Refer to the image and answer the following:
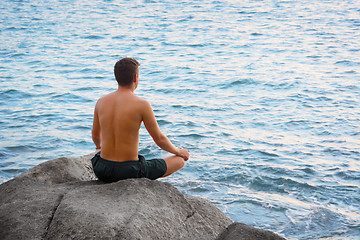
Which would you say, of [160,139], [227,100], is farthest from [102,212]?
[227,100]

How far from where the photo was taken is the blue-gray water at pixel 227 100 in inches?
279

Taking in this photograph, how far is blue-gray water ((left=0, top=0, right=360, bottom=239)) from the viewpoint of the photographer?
707 cm

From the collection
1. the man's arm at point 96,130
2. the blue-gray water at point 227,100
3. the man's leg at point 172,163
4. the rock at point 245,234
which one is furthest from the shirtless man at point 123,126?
the blue-gray water at point 227,100

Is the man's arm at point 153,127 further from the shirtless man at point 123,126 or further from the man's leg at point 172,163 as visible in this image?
the man's leg at point 172,163

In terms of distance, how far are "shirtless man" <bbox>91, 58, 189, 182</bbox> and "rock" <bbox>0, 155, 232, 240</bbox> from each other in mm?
212

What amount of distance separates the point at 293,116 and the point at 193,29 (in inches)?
475

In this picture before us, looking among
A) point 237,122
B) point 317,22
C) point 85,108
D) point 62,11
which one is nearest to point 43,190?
point 237,122

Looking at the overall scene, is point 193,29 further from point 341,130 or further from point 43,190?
point 43,190

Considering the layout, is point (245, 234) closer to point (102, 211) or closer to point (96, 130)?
point (102, 211)

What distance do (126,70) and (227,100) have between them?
753 cm

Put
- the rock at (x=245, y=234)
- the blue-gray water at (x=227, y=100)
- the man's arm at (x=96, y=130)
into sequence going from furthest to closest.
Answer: the blue-gray water at (x=227, y=100) < the man's arm at (x=96, y=130) < the rock at (x=245, y=234)

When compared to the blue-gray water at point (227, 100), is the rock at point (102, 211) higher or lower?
higher

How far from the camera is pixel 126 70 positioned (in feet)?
14.5

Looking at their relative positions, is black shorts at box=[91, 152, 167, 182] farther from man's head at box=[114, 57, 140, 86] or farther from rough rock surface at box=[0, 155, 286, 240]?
man's head at box=[114, 57, 140, 86]
